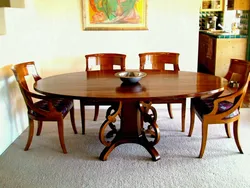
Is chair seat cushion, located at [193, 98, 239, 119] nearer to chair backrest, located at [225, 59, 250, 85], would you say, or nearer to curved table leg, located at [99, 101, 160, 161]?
chair backrest, located at [225, 59, 250, 85]

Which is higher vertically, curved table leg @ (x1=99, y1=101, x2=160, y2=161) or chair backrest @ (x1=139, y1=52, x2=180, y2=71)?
chair backrest @ (x1=139, y1=52, x2=180, y2=71)

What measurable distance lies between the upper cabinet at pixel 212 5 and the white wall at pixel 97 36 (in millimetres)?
4107

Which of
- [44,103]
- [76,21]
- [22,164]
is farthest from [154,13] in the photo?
[22,164]

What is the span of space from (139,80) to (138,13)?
150 centimetres

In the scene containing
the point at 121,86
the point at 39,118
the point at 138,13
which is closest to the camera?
the point at 121,86

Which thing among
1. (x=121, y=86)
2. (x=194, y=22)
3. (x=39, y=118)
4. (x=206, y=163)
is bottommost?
(x=206, y=163)

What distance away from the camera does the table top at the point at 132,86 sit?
243cm

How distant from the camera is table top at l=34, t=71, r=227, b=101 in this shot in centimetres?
243

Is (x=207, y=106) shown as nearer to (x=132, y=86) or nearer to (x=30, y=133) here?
(x=132, y=86)

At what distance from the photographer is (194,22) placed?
4051 millimetres

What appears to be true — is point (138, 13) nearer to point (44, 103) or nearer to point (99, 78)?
point (99, 78)

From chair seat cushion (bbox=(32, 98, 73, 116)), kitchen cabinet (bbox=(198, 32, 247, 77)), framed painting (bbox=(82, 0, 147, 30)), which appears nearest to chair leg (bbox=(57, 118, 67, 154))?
chair seat cushion (bbox=(32, 98, 73, 116))

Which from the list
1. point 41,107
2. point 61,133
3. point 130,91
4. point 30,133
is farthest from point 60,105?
point 130,91

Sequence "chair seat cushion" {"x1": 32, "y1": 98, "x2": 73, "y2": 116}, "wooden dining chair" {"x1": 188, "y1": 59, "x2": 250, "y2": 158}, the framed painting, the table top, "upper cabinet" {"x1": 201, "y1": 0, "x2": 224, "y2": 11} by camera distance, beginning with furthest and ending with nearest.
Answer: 1. "upper cabinet" {"x1": 201, "y1": 0, "x2": 224, "y2": 11}
2. the framed painting
3. "chair seat cushion" {"x1": 32, "y1": 98, "x2": 73, "y2": 116}
4. "wooden dining chair" {"x1": 188, "y1": 59, "x2": 250, "y2": 158}
5. the table top
